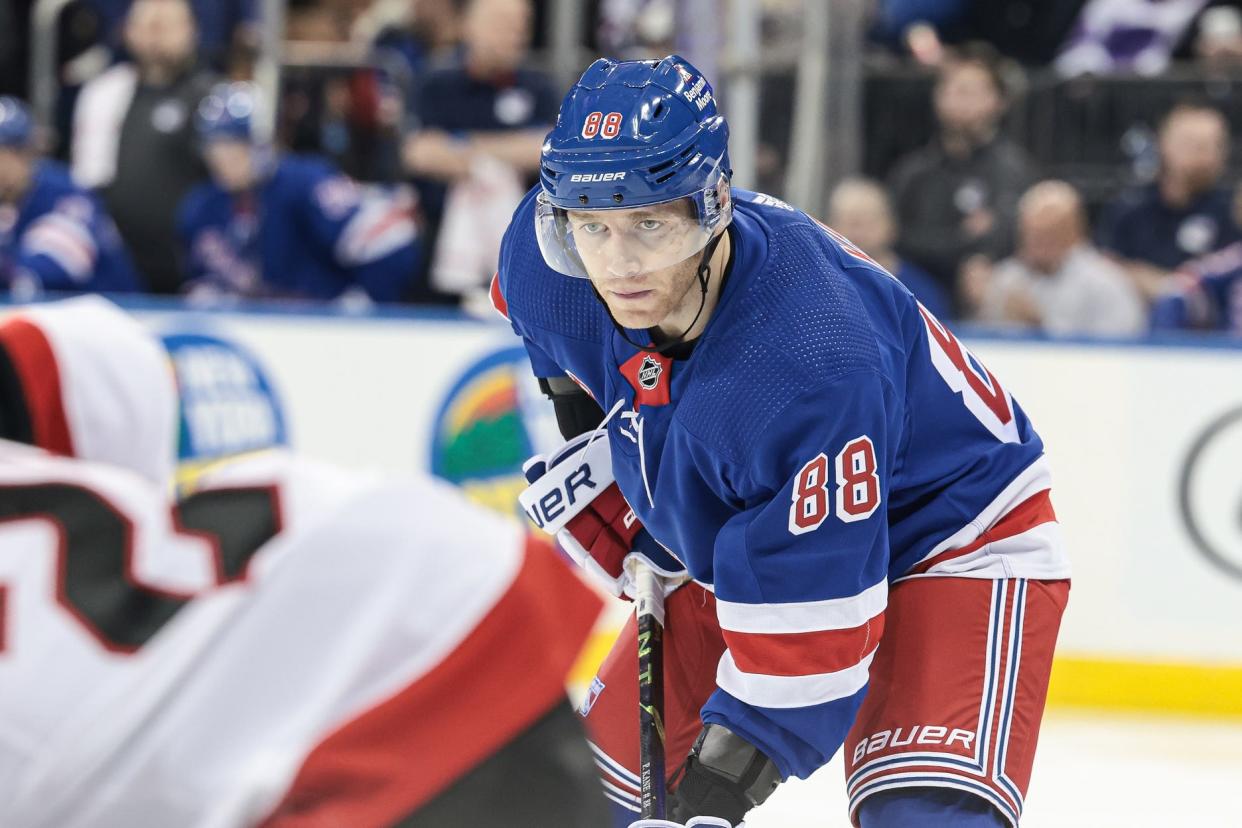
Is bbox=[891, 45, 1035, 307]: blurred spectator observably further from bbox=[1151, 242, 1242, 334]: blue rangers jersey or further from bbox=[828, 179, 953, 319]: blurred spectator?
bbox=[1151, 242, 1242, 334]: blue rangers jersey

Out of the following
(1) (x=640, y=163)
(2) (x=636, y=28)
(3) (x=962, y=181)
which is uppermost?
(1) (x=640, y=163)

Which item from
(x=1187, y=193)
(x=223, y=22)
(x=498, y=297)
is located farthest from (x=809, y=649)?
(x=223, y=22)

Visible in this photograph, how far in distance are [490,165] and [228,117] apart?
30.9 inches

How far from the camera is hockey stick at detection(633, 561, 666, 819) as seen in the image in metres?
2.26

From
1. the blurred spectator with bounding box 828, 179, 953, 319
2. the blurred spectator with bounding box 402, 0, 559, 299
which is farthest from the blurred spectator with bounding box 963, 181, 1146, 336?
→ the blurred spectator with bounding box 402, 0, 559, 299

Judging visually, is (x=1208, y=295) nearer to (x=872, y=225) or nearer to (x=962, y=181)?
(x=962, y=181)

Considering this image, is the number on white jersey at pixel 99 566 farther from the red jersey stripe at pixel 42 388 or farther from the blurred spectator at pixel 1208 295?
the blurred spectator at pixel 1208 295

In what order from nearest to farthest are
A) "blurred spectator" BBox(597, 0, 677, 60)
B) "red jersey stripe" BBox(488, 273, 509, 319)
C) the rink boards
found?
"red jersey stripe" BBox(488, 273, 509, 319)
the rink boards
"blurred spectator" BBox(597, 0, 677, 60)

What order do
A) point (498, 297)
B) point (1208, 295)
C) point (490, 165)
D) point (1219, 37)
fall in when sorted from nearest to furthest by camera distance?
point (498, 297), point (1208, 295), point (490, 165), point (1219, 37)

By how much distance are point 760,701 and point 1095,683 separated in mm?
3108

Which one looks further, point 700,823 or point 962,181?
point 962,181

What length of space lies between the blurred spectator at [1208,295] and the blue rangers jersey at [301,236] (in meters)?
2.18

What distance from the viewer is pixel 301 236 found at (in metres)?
5.41

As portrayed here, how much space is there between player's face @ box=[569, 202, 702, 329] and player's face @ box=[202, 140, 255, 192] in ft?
→ 11.6
